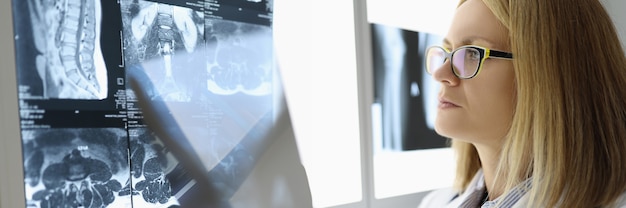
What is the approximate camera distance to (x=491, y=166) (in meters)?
1.22

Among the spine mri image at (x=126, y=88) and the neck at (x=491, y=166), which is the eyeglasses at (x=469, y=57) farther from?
the spine mri image at (x=126, y=88)

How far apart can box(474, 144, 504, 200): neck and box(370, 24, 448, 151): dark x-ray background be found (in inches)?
15.7

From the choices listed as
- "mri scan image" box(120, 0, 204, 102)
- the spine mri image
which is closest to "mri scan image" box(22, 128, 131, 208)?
the spine mri image

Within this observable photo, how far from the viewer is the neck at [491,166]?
1.20 meters

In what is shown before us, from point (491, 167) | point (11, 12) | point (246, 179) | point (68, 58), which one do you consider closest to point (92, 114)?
point (68, 58)

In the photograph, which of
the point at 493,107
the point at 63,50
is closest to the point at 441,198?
the point at 493,107

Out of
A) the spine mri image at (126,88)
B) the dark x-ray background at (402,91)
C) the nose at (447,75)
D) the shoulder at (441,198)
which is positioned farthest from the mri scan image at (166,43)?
the shoulder at (441,198)

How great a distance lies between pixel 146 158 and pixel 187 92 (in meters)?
0.15

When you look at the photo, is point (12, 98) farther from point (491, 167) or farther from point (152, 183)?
Answer: point (491, 167)

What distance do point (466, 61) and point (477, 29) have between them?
0.07 metres

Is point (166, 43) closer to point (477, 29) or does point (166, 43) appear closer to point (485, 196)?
point (477, 29)

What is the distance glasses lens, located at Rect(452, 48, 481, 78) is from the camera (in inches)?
43.8

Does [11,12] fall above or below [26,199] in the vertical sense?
above

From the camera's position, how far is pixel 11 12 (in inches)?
34.8
